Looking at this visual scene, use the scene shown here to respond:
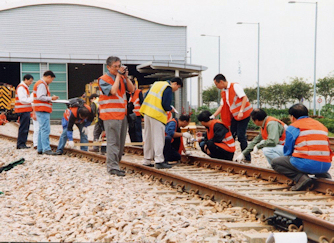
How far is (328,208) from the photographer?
4.91 meters

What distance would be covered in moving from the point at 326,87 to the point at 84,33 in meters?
33.3

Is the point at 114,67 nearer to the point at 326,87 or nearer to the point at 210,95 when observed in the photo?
the point at 326,87

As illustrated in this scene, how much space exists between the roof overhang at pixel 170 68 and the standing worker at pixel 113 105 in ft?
51.2

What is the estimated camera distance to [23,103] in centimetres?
1072

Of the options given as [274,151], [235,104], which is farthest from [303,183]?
[235,104]

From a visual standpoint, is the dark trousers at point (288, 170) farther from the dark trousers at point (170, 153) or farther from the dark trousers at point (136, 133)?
the dark trousers at point (136, 133)

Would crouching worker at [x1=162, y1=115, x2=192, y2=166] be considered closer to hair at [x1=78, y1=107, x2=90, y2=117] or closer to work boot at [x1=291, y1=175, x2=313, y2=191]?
hair at [x1=78, y1=107, x2=90, y2=117]

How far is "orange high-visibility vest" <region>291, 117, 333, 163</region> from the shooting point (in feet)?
18.2

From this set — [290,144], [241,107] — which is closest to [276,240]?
Answer: [290,144]

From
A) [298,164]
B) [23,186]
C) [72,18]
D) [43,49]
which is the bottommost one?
[23,186]

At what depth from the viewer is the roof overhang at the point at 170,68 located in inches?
907

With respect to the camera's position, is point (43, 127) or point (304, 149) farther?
point (43, 127)

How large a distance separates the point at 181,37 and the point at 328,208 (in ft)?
104

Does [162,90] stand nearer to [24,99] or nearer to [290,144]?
[290,144]
